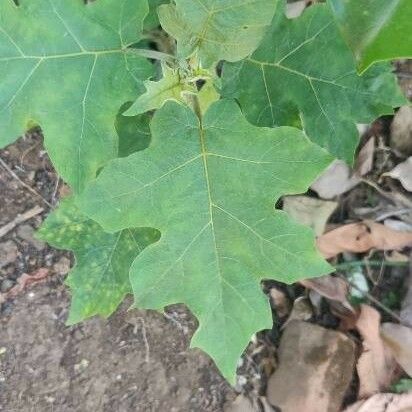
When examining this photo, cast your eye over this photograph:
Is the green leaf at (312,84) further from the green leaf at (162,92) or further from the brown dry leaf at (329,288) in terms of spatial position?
the brown dry leaf at (329,288)

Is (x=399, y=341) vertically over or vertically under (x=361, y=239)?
under

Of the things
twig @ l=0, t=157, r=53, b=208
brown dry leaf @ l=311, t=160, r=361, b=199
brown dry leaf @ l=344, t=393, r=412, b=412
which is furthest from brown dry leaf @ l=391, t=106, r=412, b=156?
twig @ l=0, t=157, r=53, b=208

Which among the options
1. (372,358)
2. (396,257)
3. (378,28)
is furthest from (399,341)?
(378,28)

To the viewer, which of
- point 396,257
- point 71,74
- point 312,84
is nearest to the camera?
point 71,74

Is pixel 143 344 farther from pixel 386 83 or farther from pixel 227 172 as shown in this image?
pixel 386 83

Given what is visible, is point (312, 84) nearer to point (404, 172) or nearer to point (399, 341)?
point (404, 172)

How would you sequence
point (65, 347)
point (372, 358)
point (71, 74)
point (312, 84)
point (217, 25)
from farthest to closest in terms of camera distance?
1. point (372, 358)
2. point (65, 347)
3. point (312, 84)
4. point (71, 74)
5. point (217, 25)
